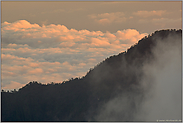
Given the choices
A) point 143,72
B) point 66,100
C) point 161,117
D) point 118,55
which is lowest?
point 161,117

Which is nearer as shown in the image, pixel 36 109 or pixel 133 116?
pixel 133 116

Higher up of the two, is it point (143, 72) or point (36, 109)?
point (143, 72)

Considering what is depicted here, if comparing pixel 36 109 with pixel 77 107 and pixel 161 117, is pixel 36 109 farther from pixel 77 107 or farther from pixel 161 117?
pixel 161 117

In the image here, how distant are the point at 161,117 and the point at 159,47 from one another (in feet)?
108

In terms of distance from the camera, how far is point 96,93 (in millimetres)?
114562

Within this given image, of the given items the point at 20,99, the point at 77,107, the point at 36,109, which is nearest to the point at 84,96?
the point at 77,107

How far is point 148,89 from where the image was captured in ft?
351

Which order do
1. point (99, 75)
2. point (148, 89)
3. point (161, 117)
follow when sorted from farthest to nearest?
1. point (99, 75)
2. point (148, 89)
3. point (161, 117)

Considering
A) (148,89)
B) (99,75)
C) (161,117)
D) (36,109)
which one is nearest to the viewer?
(161,117)

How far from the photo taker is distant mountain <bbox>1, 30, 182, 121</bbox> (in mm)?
106812

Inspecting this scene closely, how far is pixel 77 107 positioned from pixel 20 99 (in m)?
26.8

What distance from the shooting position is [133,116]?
101 metres

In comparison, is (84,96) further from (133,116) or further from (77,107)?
(133,116)

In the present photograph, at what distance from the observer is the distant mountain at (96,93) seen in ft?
350
